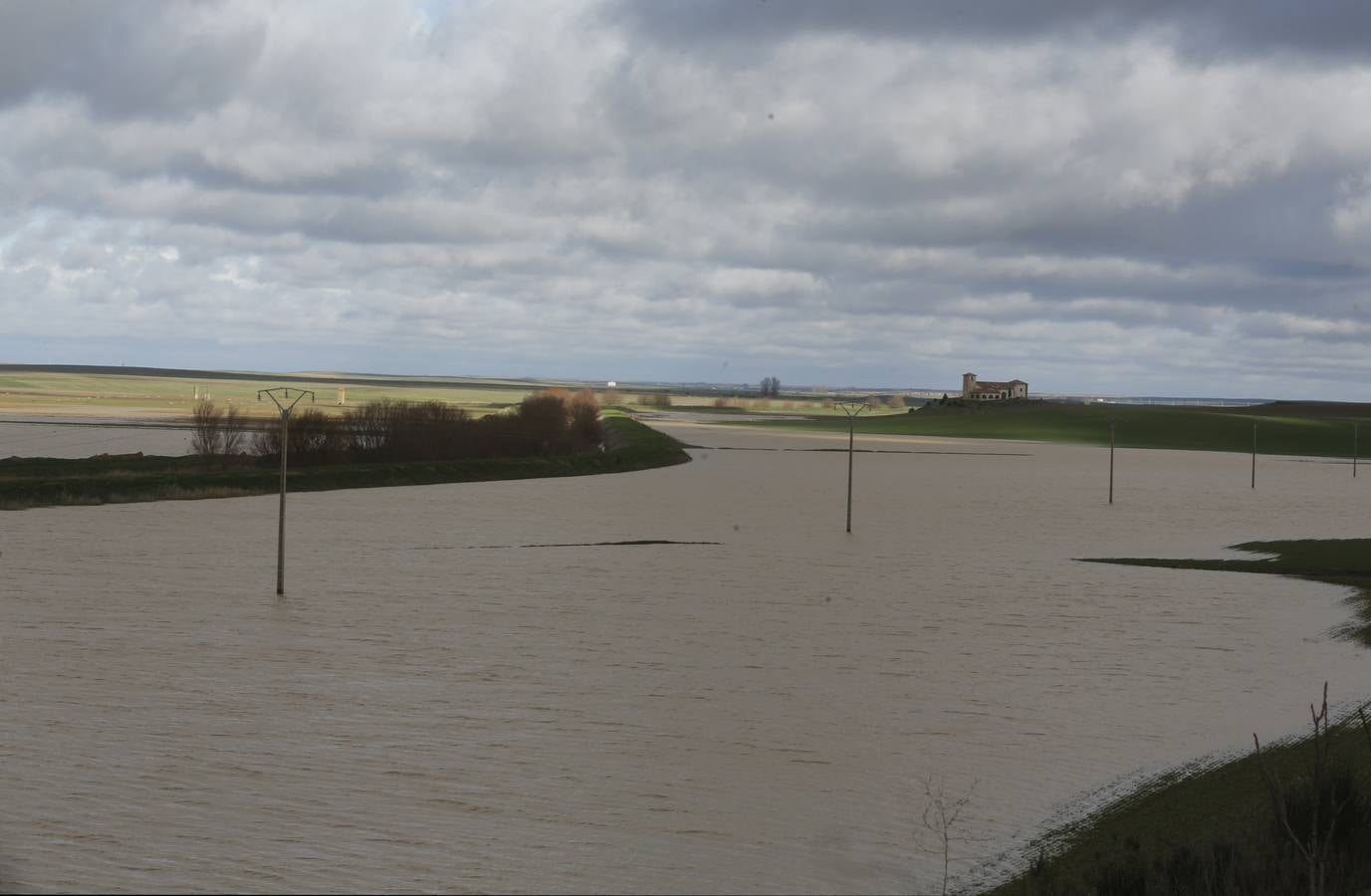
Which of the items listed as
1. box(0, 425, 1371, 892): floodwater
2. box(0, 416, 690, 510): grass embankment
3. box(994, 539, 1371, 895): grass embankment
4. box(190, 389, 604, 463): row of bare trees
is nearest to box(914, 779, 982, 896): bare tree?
box(0, 425, 1371, 892): floodwater

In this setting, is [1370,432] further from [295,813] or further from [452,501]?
[295,813]

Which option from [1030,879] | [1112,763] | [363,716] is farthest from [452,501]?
[1030,879]

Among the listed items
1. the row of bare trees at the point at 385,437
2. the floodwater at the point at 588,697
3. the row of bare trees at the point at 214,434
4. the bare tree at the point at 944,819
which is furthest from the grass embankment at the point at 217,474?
the bare tree at the point at 944,819

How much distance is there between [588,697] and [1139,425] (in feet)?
458

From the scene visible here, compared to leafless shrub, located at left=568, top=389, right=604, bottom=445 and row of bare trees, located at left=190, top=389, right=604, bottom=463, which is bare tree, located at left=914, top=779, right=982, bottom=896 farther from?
leafless shrub, located at left=568, top=389, right=604, bottom=445

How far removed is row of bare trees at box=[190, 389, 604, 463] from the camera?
7038 cm

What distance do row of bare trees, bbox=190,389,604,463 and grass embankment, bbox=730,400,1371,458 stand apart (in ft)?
186

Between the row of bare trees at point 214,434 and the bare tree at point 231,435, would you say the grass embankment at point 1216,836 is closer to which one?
the row of bare trees at point 214,434

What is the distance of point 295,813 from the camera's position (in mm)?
12836

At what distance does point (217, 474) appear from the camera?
5647 centimetres

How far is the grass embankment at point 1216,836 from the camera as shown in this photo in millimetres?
9961

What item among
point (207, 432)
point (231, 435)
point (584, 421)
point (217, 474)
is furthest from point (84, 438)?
point (217, 474)

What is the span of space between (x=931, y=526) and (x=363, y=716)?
33.6 metres

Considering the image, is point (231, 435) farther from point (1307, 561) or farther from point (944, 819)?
point (944, 819)
